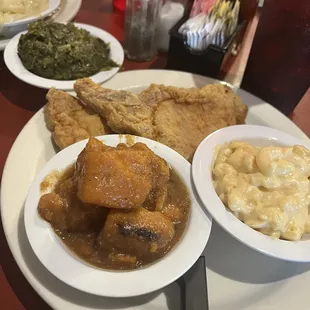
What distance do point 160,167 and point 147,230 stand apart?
275mm

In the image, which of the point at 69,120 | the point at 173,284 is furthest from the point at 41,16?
the point at 173,284

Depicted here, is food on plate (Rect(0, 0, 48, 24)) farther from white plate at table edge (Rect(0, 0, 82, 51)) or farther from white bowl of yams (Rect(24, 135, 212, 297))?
white bowl of yams (Rect(24, 135, 212, 297))

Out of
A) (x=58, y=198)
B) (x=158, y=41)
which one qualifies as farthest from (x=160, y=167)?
(x=158, y=41)

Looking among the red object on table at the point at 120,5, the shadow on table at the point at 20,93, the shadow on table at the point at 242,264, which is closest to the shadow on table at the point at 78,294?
the shadow on table at the point at 242,264

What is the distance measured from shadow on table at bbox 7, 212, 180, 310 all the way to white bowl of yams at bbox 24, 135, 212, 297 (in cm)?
12

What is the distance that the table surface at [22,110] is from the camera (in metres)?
1.38

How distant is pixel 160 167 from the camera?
1.40 metres

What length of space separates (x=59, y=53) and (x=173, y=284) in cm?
139

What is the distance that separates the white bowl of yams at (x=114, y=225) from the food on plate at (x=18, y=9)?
4.38 ft

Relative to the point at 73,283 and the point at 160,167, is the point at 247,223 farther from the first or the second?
the point at 73,283

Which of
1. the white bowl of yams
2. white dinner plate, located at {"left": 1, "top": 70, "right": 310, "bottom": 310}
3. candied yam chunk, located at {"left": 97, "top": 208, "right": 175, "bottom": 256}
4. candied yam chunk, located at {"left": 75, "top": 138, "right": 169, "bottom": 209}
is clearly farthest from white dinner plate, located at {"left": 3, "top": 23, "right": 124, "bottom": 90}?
candied yam chunk, located at {"left": 97, "top": 208, "right": 175, "bottom": 256}

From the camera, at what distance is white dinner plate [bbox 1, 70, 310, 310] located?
1286mm

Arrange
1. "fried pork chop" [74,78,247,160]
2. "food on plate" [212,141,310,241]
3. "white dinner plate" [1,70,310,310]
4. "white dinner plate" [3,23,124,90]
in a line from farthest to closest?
"white dinner plate" [3,23,124,90], "fried pork chop" [74,78,247,160], "food on plate" [212,141,310,241], "white dinner plate" [1,70,310,310]

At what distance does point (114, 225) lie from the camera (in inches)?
47.1
